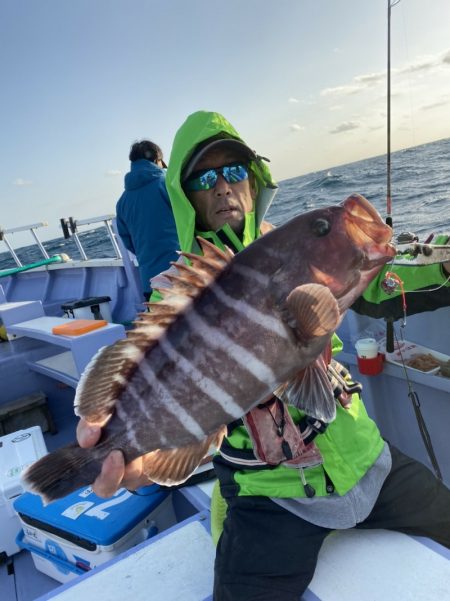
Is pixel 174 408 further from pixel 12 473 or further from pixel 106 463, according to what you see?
pixel 12 473

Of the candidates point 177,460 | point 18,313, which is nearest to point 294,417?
point 177,460

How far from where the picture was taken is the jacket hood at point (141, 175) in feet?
16.1

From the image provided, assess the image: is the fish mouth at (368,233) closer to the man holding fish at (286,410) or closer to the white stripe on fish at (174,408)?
the man holding fish at (286,410)

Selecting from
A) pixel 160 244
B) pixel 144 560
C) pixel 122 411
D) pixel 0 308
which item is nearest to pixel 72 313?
pixel 0 308

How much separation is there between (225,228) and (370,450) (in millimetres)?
1251

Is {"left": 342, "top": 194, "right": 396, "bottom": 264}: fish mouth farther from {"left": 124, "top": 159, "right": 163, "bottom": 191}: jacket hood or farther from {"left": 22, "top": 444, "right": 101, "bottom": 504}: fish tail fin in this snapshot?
{"left": 124, "top": 159, "right": 163, "bottom": 191}: jacket hood

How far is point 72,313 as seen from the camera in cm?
642

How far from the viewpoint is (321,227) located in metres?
1.48

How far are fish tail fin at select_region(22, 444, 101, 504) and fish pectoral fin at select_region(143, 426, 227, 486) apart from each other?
0.62 feet

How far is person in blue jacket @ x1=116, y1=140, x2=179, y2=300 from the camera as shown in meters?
4.84

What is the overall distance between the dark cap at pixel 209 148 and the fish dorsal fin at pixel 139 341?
2.75 ft

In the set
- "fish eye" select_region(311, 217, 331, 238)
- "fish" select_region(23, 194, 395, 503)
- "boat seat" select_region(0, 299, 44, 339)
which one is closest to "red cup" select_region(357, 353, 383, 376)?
"fish" select_region(23, 194, 395, 503)

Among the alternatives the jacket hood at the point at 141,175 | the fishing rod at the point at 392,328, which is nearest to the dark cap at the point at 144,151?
the jacket hood at the point at 141,175

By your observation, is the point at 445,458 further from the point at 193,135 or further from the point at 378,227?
the point at 193,135
